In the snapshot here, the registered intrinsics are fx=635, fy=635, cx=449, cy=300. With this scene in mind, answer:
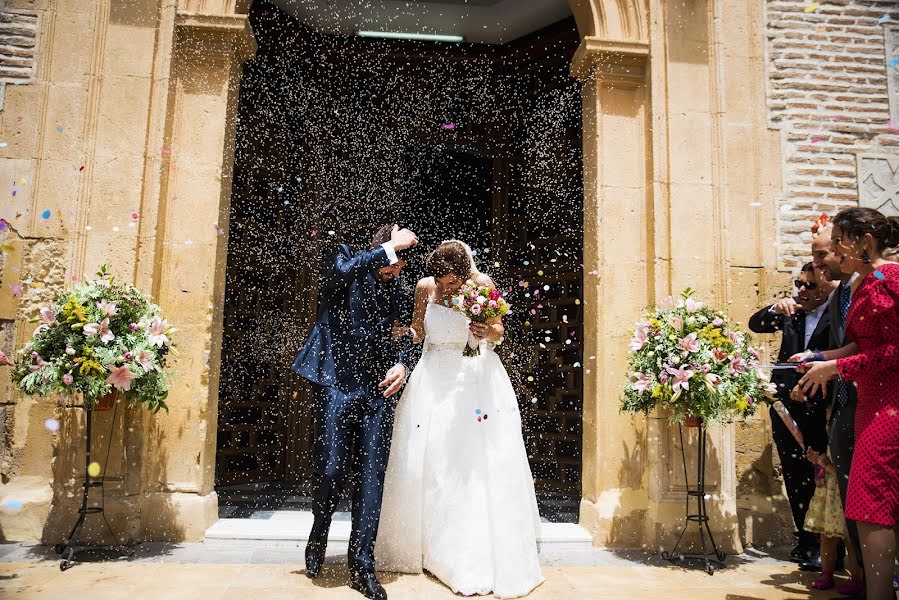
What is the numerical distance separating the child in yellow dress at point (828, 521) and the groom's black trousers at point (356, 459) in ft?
8.48

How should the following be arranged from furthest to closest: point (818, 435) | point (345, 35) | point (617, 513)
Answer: point (345, 35) → point (617, 513) → point (818, 435)

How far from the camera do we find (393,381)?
3684mm

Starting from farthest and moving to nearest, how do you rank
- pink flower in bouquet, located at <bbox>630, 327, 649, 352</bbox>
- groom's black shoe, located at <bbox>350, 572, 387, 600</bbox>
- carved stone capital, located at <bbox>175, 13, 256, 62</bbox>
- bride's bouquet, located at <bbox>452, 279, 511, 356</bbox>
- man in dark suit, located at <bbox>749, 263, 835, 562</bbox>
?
carved stone capital, located at <bbox>175, 13, 256, 62</bbox> < pink flower in bouquet, located at <bbox>630, 327, 649, 352</bbox> < man in dark suit, located at <bbox>749, 263, 835, 562</bbox> < bride's bouquet, located at <bbox>452, 279, 511, 356</bbox> < groom's black shoe, located at <bbox>350, 572, 387, 600</bbox>

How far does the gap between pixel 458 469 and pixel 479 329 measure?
0.85m

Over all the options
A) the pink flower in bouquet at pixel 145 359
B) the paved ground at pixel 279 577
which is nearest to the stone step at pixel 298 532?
the paved ground at pixel 279 577

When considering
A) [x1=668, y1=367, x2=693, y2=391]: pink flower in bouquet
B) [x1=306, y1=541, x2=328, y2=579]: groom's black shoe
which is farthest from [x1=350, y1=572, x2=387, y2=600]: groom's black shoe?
[x1=668, y1=367, x2=693, y2=391]: pink flower in bouquet

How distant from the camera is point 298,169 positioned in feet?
23.7

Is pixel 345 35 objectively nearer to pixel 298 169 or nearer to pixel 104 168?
pixel 298 169

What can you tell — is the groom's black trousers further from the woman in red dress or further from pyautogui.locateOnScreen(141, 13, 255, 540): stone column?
the woman in red dress

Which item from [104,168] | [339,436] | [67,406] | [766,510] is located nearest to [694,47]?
[766,510]

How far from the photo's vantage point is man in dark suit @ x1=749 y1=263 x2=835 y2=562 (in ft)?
13.7

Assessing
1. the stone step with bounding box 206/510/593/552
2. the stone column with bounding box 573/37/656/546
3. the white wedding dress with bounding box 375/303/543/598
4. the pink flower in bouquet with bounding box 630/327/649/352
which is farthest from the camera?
the stone column with bounding box 573/37/656/546

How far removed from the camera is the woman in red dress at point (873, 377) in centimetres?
289

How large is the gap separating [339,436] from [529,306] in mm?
3914
